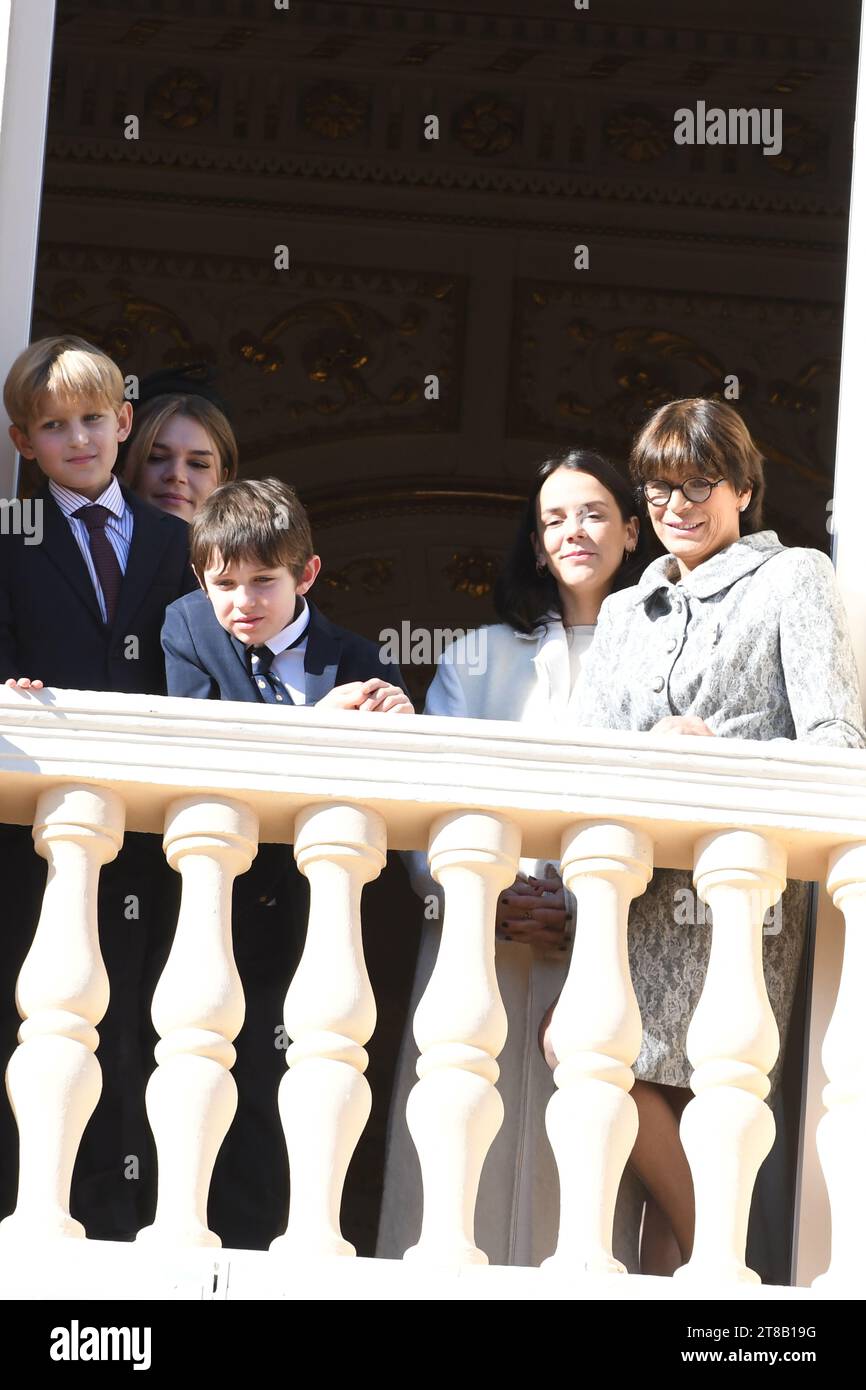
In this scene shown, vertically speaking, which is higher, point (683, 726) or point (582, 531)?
point (582, 531)

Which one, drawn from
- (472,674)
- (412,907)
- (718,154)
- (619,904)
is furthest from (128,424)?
(718,154)

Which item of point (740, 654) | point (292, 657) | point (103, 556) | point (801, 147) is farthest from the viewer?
point (801, 147)

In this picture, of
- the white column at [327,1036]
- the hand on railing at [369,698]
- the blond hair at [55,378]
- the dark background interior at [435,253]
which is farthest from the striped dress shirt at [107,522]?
the dark background interior at [435,253]

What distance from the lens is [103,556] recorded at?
14.2ft

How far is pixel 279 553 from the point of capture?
4.12 metres

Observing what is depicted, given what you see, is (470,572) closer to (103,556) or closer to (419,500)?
(419,500)

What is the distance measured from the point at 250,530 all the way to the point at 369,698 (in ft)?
1.17

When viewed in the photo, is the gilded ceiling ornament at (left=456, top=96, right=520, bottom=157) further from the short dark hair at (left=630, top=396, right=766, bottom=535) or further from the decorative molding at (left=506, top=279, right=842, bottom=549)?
the short dark hair at (left=630, top=396, right=766, bottom=535)

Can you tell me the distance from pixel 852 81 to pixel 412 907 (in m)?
2.94

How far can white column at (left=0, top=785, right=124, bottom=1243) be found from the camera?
11.3 ft

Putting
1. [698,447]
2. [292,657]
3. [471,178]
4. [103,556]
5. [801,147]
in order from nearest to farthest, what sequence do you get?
[698,447] < [292,657] < [103,556] < [801,147] < [471,178]

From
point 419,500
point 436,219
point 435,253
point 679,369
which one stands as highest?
point 436,219

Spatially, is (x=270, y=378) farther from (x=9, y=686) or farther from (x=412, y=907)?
(x=9, y=686)

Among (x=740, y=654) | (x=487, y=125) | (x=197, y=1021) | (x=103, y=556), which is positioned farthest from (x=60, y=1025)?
(x=487, y=125)
